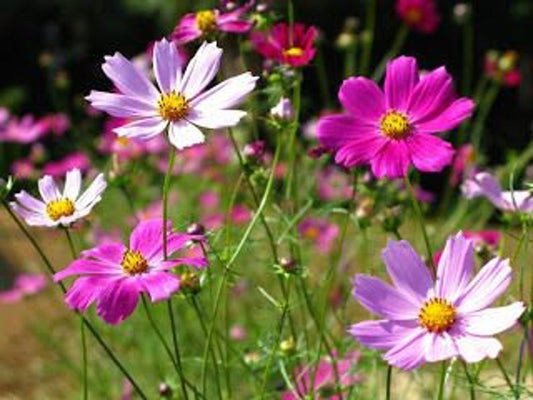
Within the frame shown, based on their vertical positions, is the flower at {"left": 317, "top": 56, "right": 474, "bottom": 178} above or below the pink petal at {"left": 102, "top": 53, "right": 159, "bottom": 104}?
below

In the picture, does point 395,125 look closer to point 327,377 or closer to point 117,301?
point 117,301

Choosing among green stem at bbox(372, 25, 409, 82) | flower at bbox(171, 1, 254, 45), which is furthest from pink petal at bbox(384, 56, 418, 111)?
green stem at bbox(372, 25, 409, 82)

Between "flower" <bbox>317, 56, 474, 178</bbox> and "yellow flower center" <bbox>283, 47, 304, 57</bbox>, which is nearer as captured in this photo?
"flower" <bbox>317, 56, 474, 178</bbox>

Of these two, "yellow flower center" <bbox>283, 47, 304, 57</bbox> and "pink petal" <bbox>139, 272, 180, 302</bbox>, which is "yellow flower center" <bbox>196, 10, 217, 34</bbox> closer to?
"yellow flower center" <bbox>283, 47, 304, 57</bbox>

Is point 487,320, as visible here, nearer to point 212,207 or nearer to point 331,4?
point 212,207

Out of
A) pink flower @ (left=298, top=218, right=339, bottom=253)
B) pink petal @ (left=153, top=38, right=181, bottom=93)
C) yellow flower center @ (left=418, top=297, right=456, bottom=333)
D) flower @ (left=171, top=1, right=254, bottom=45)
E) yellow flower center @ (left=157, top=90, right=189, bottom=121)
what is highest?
pink flower @ (left=298, top=218, right=339, bottom=253)

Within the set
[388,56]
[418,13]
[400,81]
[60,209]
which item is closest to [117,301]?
[60,209]

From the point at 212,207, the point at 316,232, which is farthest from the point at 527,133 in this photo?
the point at 316,232
